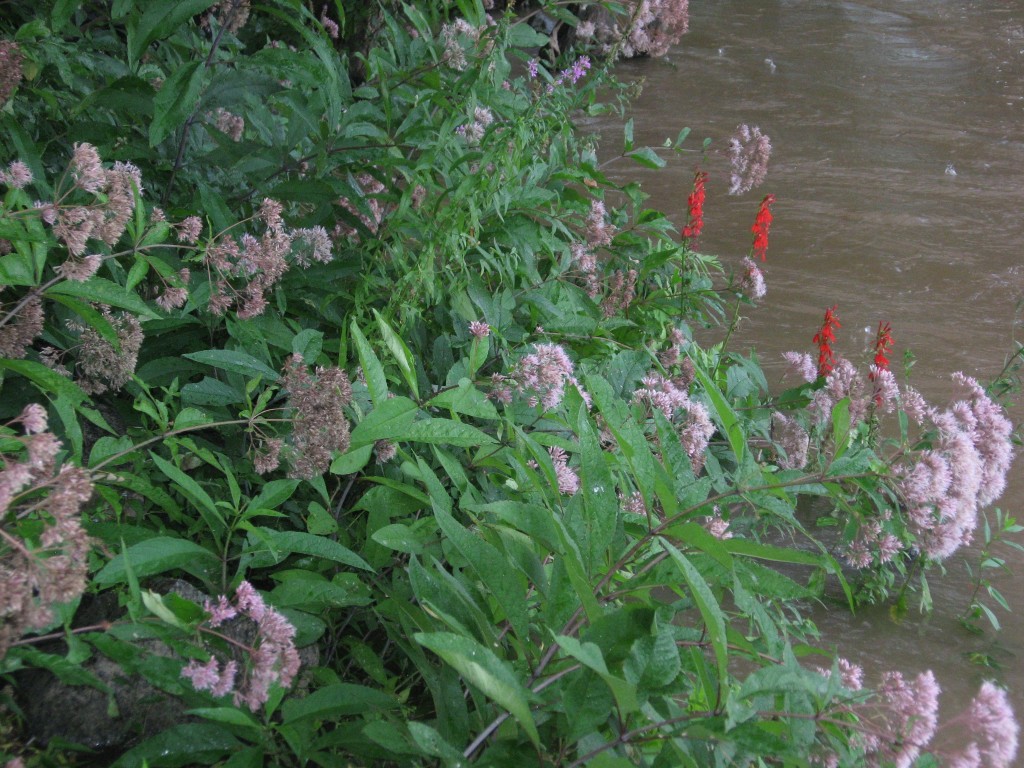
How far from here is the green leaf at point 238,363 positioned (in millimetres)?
2104

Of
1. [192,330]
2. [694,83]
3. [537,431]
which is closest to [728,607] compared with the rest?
[537,431]

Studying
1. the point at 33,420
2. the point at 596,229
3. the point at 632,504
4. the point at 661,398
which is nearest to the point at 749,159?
the point at 596,229

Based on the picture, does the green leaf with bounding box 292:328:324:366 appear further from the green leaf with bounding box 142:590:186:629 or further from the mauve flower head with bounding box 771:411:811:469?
the mauve flower head with bounding box 771:411:811:469

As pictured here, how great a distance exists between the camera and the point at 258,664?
1.42m

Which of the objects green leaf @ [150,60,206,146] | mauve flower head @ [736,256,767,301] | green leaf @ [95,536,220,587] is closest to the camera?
green leaf @ [95,536,220,587]

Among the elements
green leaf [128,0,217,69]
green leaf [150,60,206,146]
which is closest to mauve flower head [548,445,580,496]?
green leaf [150,60,206,146]

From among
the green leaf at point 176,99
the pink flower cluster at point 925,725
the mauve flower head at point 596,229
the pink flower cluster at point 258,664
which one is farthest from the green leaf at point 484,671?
the mauve flower head at point 596,229

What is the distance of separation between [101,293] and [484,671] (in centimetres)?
104

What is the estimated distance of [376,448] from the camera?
2.10 meters

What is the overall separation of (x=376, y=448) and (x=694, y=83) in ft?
22.6

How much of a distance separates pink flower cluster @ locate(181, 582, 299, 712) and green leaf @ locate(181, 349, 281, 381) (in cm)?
72

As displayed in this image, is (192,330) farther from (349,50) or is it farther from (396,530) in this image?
(349,50)

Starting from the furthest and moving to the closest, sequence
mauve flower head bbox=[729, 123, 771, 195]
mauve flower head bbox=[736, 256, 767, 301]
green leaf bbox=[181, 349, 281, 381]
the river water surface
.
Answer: mauve flower head bbox=[729, 123, 771, 195] < mauve flower head bbox=[736, 256, 767, 301] < the river water surface < green leaf bbox=[181, 349, 281, 381]

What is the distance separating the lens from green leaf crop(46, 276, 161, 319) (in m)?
1.82
